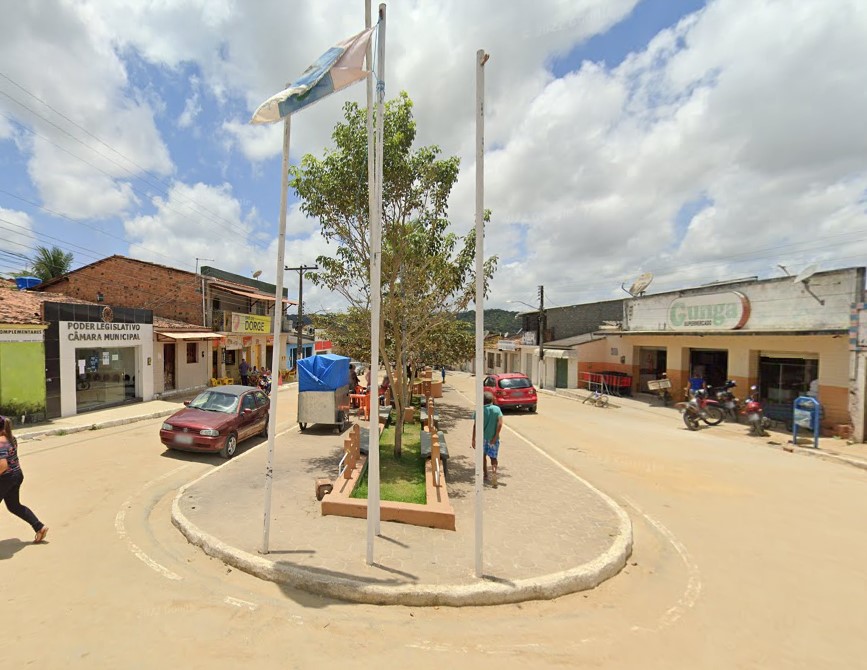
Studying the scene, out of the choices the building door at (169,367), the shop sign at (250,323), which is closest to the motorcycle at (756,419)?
the building door at (169,367)

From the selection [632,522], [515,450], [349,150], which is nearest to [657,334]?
[515,450]

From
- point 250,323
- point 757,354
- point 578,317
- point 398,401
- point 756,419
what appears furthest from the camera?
point 578,317

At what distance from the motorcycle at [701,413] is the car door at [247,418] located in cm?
1364

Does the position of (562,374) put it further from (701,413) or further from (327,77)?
(327,77)

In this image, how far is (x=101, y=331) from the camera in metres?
14.6

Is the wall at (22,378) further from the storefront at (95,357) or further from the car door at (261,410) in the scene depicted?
the car door at (261,410)

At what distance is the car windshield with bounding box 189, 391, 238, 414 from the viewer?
31.9 ft

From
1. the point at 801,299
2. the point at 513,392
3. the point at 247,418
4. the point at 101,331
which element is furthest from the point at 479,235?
the point at 101,331

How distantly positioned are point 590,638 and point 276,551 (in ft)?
10.5

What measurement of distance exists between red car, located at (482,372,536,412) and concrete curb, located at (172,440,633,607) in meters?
Result: 12.6

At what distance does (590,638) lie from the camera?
142 inches

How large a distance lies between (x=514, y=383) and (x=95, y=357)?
1529 centimetres

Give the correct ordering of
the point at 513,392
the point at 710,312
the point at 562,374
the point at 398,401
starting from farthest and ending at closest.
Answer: the point at 562,374, the point at 513,392, the point at 710,312, the point at 398,401

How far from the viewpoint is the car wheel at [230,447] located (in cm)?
901
